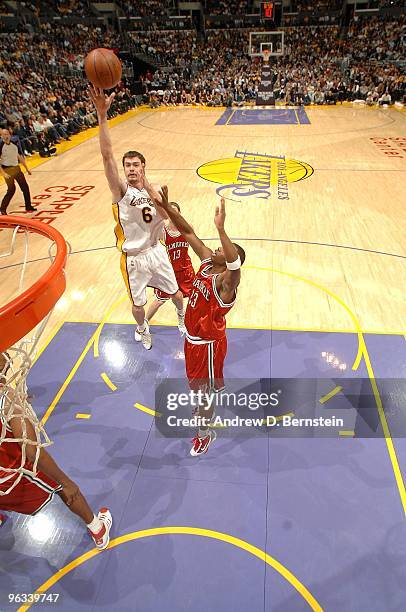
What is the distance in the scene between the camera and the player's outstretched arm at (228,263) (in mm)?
2574

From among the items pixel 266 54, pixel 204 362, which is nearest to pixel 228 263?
pixel 204 362

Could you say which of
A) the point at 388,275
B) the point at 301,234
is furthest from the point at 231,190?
the point at 388,275

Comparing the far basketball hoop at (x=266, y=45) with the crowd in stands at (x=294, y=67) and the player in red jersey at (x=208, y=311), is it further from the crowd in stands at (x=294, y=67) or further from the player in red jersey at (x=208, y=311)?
the player in red jersey at (x=208, y=311)

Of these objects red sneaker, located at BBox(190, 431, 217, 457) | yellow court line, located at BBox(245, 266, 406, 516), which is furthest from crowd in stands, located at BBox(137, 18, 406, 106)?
red sneaker, located at BBox(190, 431, 217, 457)

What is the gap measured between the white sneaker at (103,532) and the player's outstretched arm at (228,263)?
1714mm

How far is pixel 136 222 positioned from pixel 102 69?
5.49 feet

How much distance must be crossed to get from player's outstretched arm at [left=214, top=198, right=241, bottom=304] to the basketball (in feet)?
8.28

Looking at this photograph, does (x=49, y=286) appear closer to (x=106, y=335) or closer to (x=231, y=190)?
(x=106, y=335)

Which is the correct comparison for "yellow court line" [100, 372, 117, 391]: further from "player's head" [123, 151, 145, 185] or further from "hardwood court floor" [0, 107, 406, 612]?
"player's head" [123, 151, 145, 185]

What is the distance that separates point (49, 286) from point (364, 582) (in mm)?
2621

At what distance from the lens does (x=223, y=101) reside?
74.1 feet

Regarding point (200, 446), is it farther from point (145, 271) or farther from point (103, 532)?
point (145, 271)

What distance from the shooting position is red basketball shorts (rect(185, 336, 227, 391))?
316 centimetres

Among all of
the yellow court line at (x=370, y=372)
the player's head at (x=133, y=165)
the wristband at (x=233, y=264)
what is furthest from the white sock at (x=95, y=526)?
the player's head at (x=133, y=165)
